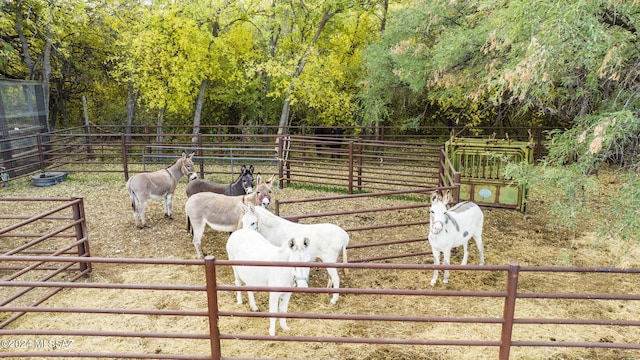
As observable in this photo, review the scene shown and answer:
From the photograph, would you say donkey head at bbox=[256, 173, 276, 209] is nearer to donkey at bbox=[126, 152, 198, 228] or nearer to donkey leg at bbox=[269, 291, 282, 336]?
donkey leg at bbox=[269, 291, 282, 336]

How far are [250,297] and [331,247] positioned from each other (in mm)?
1184

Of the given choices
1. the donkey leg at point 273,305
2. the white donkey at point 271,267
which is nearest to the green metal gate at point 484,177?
the white donkey at point 271,267

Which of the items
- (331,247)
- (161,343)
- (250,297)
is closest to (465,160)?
(331,247)

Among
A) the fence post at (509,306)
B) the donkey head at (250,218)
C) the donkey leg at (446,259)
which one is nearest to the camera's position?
the fence post at (509,306)

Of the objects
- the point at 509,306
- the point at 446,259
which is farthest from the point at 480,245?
the point at 509,306

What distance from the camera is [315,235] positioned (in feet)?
16.7

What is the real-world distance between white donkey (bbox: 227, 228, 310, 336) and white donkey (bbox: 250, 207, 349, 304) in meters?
0.31

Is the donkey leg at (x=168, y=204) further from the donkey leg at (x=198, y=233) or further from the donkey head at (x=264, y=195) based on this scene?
the donkey head at (x=264, y=195)

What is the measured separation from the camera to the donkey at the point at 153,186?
296 inches

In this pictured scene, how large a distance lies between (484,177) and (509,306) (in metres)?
6.14

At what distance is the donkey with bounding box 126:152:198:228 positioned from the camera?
7527 millimetres

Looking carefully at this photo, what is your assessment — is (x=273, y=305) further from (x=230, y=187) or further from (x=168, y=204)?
(x=168, y=204)

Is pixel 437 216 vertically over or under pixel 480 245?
over

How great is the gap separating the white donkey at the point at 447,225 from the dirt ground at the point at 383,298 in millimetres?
523
